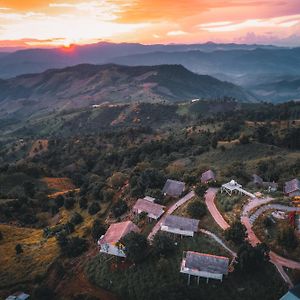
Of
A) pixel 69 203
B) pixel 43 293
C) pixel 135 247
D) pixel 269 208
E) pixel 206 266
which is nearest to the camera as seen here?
pixel 206 266

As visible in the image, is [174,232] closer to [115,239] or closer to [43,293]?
[115,239]

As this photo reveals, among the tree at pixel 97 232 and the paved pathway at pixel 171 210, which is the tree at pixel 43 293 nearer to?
the tree at pixel 97 232

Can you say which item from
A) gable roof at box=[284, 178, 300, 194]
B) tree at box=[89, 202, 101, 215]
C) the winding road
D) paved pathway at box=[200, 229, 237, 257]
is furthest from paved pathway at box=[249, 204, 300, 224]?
tree at box=[89, 202, 101, 215]

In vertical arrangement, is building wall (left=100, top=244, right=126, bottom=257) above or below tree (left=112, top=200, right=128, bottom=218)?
above

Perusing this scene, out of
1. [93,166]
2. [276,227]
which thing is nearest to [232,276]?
[276,227]

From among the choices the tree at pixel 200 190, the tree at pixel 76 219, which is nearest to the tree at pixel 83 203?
the tree at pixel 76 219

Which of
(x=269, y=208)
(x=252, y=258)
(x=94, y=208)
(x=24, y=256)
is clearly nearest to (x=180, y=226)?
(x=252, y=258)

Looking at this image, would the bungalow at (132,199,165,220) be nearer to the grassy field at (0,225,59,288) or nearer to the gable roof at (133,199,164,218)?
the gable roof at (133,199,164,218)
